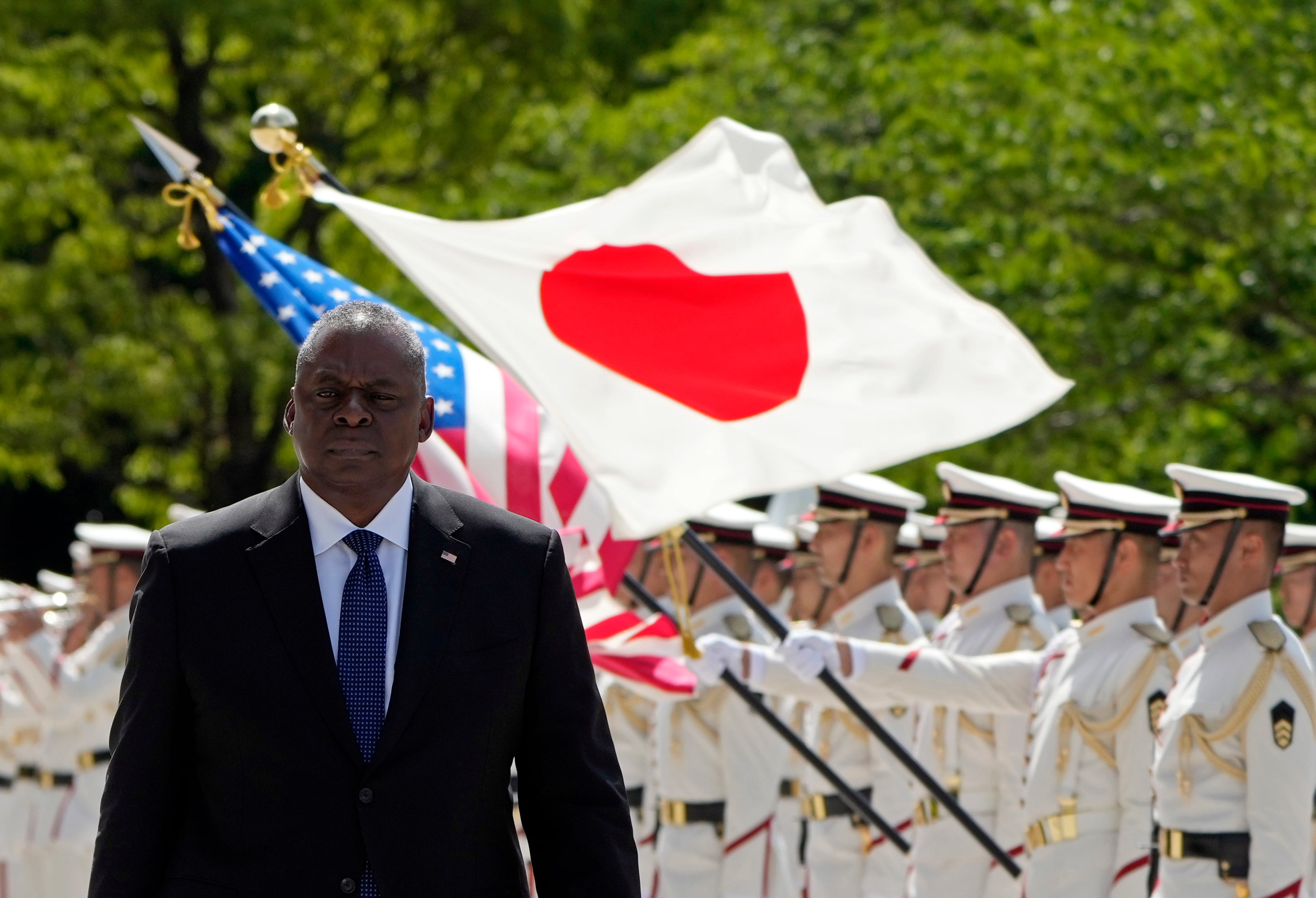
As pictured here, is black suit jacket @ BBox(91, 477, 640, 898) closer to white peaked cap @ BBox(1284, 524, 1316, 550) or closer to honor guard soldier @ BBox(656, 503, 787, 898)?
honor guard soldier @ BBox(656, 503, 787, 898)

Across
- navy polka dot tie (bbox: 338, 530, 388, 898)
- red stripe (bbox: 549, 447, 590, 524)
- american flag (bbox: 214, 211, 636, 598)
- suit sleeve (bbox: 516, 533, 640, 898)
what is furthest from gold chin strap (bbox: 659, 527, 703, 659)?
navy polka dot tie (bbox: 338, 530, 388, 898)

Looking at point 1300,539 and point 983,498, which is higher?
point 983,498

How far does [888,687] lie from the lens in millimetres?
6699

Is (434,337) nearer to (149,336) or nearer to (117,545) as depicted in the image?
(117,545)

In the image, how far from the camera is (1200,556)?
6.12 meters

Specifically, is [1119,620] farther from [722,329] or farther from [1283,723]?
[722,329]

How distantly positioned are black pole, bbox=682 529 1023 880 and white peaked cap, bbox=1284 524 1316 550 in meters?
3.32

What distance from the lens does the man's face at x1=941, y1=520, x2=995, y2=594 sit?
7.96 meters

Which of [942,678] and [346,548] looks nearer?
[346,548]

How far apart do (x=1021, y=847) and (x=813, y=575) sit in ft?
9.33

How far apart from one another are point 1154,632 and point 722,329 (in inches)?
68.4

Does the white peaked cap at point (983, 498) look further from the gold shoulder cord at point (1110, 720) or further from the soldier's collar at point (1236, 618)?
the soldier's collar at point (1236, 618)

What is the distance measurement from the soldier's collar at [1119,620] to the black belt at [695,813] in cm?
243

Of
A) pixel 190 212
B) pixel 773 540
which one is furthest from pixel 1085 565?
pixel 773 540
